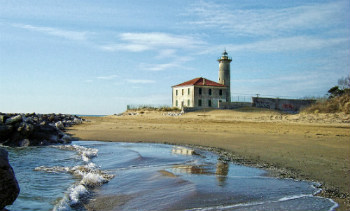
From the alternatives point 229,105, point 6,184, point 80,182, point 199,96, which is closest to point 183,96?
point 199,96

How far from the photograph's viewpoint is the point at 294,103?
4266 centimetres

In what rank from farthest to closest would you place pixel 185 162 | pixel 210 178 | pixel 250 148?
pixel 250 148, pixel 185 162, pixel 210 178

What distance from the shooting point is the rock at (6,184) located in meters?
3.14

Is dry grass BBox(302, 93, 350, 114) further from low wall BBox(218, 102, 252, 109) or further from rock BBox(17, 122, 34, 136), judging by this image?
low wall BBox(218, 102, 252, 109)

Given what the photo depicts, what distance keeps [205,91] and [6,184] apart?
39555 mm

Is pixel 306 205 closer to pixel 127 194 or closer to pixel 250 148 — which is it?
pixel 127 194

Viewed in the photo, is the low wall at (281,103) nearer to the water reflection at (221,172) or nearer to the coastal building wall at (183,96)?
the coastal building wall at (183,96)

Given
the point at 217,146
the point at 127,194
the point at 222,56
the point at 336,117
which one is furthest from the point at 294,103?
the point at 127,194

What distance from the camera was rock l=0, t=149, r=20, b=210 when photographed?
3.14 m

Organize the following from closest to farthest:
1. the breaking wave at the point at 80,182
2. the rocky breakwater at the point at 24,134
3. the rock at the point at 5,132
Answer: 1. the breaking wave at the point at 80,182
2. the rocky breakwater at the point at 24,134
3. the rock at the point at 5,132

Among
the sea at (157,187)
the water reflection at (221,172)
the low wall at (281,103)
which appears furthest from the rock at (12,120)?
the low wall at (281,103)

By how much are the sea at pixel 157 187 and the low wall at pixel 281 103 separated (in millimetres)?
35607

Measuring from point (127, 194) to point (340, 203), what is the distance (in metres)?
3.02

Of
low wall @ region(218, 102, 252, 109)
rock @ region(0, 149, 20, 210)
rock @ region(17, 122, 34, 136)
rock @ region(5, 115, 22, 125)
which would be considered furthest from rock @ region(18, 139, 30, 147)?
low wall @ region(218, 102, 252, 109)
